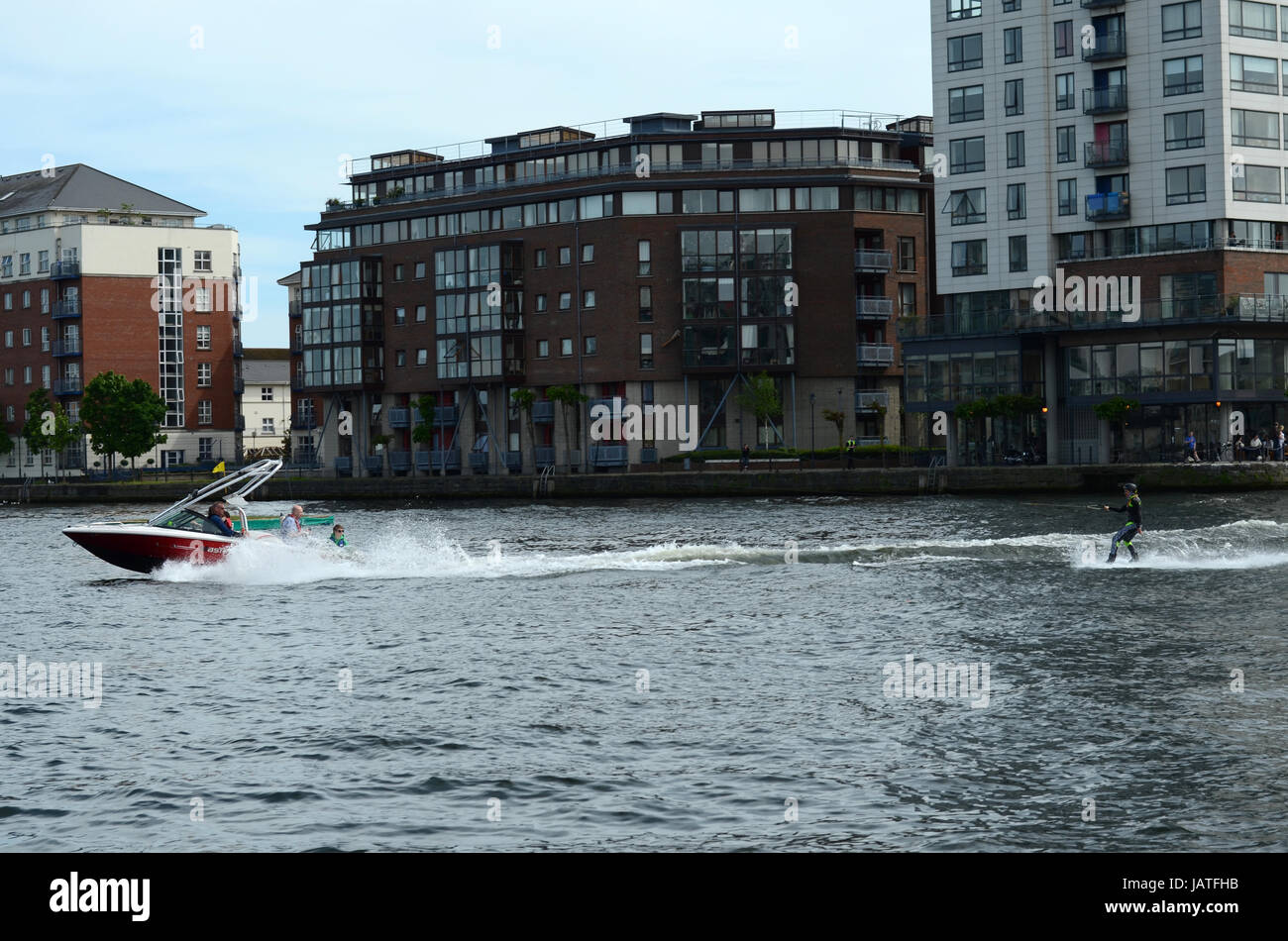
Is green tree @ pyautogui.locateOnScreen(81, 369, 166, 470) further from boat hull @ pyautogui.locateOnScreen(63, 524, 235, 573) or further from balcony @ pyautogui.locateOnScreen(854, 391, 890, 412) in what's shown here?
boat hull @ pyautogui.locateOnScreen(63, 524, 235, 573)

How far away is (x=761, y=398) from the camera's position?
10025 centimetres

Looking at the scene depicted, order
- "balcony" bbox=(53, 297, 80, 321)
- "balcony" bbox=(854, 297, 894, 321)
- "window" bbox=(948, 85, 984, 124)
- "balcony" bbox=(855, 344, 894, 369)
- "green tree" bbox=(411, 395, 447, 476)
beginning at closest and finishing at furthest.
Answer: "window" bbox=(948, 85, 984, 124) → "balcony" bbox=(855, 344, 894, 369) → "balcony" bbox=(854, 297, 894, 321) → "green tree" bbox=(411, 395, 447, 476) → "balcony" bbox=(53, 297, 80, 321)

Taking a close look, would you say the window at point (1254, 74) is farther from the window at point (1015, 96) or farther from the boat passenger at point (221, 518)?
the boat passenger at point (221, 518)

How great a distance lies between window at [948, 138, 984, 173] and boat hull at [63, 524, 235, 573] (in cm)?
6427

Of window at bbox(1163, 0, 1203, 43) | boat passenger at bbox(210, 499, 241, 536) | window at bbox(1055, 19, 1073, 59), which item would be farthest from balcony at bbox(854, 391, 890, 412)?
boat passenger at bbox(210, 499, 241, 536)

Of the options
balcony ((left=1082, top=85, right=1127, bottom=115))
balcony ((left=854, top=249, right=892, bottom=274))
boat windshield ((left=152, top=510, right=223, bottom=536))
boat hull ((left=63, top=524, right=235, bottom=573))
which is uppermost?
balcony ((left=1082, top=85, right=1127, bottom=115))

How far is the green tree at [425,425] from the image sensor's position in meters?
113

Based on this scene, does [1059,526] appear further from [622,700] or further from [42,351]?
[42,351]

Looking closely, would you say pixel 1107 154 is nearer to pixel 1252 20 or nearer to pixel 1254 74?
pixel 1254 74

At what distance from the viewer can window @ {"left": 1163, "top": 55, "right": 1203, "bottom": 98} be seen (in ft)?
272

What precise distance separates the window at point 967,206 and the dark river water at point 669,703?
167 ft

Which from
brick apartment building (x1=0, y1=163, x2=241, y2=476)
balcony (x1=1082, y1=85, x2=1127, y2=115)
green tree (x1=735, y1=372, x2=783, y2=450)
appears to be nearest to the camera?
balcony (x1=1082, y1=85, x2=1127, y2=115)

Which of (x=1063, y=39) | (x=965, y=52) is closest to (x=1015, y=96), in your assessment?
(x=1063, y=39)

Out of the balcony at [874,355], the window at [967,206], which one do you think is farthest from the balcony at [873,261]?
the window at [967,206]
